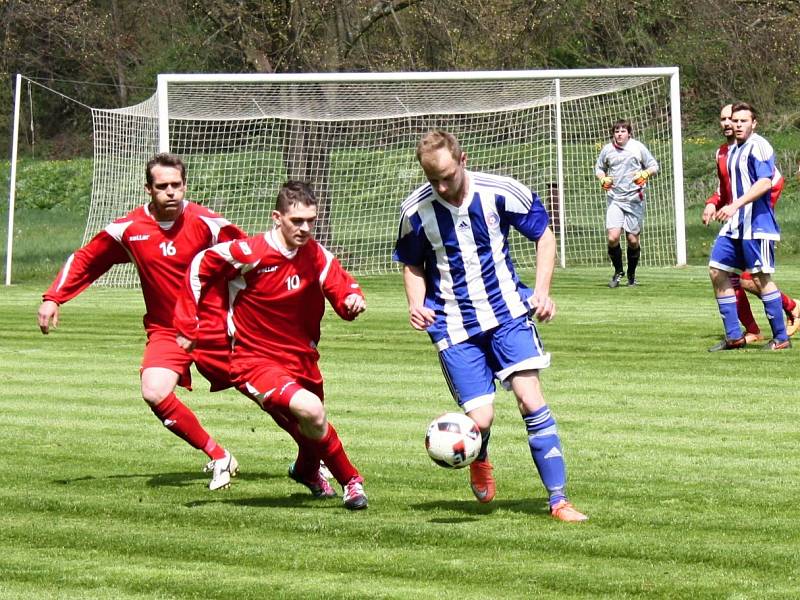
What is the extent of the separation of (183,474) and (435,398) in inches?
115

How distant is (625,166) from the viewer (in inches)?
792

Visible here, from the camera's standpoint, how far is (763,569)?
5625mm

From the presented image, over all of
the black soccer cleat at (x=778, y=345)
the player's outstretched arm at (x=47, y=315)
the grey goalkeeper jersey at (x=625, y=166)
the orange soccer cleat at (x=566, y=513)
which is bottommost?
the orange soccer cleat at (x=566, y=513)

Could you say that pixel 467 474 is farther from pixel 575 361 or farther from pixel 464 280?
pixel 575 361

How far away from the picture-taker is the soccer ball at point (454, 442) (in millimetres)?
6707

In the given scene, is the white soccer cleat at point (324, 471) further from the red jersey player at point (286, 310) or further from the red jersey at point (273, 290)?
the red jersey at point (273, 290)

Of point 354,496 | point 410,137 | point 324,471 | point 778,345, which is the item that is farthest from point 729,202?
point 410,137

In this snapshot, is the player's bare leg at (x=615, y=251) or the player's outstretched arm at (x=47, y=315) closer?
the player's outstretched arm at (x=47, y=315)

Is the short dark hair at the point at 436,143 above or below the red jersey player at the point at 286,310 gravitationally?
above

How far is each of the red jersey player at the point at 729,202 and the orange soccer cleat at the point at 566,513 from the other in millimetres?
6206

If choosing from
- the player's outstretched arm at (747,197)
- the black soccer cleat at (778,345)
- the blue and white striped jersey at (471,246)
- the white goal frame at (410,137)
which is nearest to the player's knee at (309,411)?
the blue and white striped jersey at (471,246)

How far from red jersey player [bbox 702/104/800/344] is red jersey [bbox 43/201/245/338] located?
555cm

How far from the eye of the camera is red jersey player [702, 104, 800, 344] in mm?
12656

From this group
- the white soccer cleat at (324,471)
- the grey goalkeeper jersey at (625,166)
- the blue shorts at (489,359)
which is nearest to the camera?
the blue shorts at (489,359)
